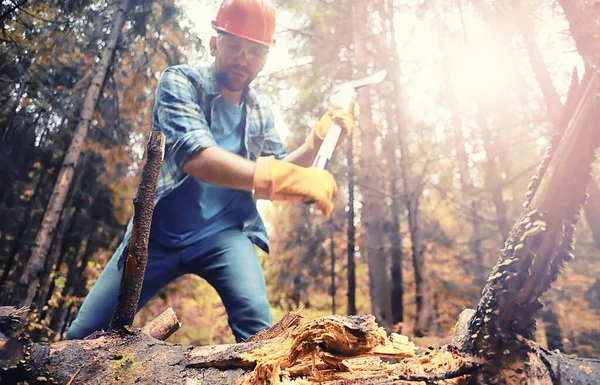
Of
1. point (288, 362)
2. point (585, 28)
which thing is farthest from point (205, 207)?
point (585, 28)

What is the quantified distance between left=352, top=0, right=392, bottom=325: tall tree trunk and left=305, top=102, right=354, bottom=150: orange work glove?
15.2 feet

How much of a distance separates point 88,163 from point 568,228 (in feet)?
32.8

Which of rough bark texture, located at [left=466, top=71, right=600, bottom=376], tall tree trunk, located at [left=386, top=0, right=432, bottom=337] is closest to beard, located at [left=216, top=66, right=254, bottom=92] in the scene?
rough bark texture, located at [left=466, top=71, right=600, bottom=376]

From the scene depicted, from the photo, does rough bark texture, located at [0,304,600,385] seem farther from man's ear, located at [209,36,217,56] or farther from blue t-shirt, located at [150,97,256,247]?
man's ear, located at [209,36,217,56]

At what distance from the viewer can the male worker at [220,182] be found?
2.16 meters

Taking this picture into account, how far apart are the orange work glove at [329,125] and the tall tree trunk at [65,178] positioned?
4.07 metres

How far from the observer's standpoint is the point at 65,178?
537cm

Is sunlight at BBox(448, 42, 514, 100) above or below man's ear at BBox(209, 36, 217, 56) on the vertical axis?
above

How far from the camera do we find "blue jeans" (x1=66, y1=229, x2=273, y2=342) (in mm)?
2105

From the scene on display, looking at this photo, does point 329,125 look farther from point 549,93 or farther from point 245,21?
point 549,93

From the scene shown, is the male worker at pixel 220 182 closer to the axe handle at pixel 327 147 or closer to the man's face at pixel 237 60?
the man's face at pixel 237 60

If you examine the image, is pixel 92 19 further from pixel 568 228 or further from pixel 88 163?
pixel 568 228

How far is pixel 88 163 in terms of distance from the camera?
9023 mm

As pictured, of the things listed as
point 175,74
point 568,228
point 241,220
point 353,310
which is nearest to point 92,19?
point 175,74
